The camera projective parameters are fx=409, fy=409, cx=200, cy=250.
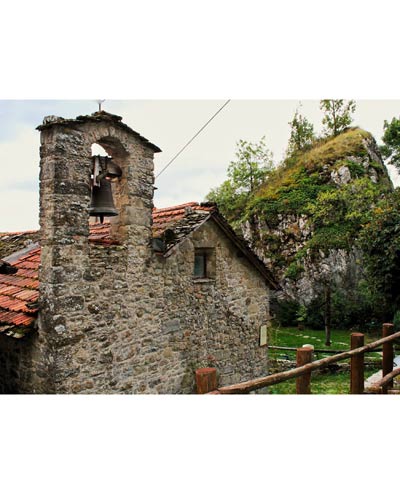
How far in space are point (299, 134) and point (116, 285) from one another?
3.82 meters

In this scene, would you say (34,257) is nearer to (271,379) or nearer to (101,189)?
(101,189)

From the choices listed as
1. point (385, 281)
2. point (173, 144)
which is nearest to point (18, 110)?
point (173, 144)

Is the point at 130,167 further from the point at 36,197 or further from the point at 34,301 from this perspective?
the point at 34,301

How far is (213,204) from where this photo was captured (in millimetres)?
5234

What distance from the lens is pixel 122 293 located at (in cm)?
414

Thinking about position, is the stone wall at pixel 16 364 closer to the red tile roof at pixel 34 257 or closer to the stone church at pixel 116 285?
the stone church at pixel 116 285

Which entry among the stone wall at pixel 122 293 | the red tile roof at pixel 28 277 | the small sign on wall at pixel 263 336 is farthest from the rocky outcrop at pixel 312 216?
the red tile roof at pixel 28 277

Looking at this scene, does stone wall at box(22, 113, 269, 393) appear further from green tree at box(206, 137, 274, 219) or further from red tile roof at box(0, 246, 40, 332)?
green tree at box(206, 137, 274, 219)

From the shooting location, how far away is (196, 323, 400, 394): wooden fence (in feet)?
8.95

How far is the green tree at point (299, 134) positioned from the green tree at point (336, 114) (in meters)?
0.24

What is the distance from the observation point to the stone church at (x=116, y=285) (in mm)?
3625

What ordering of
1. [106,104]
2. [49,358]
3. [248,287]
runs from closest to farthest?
[49,358] < [106,104] < [248,287]

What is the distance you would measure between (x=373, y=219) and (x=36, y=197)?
5.23m

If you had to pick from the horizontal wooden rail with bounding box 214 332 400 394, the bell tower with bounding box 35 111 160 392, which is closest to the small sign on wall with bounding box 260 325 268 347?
the horizontal wooden rail with bounding box 214 332 400 394
